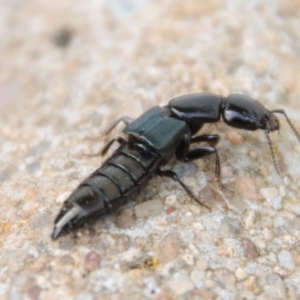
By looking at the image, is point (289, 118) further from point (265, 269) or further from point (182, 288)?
point (182, 288)

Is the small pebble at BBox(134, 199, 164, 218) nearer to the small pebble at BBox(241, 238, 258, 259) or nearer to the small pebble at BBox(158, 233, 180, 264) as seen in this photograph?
the small pebble at BBox(158, 233, 180, 264)

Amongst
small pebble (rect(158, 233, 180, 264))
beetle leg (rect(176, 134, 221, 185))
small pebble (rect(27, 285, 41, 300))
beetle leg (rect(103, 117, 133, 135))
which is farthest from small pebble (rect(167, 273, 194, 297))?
beetle leg (rect(103, 117, 133, 135))

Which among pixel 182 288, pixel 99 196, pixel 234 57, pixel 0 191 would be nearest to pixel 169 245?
pixel 182 288

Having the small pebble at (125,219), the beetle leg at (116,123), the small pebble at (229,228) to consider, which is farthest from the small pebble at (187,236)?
the beetle leg at (116,123)

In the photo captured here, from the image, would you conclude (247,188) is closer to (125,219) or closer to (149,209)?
(149,209)

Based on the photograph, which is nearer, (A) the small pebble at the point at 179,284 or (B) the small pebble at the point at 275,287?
(A) the small pebble at the point at 179,284

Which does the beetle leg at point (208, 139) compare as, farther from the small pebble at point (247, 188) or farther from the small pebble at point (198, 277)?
the small pebble at point (198, 277)

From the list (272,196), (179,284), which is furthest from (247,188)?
(179,284)
